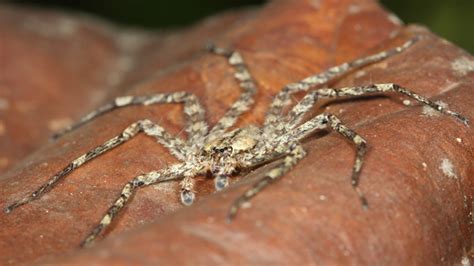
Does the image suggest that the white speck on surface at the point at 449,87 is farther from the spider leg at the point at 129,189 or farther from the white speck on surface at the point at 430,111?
the spider leg at the point at 129,189

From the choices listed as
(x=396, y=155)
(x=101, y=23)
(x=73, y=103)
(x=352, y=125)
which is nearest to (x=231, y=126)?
(x=352, y=125)

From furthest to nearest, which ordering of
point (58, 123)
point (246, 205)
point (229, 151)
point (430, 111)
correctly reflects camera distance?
1. point (58, 123)
2. point (229, 151)
3. point (430, 111)
4. point (246, 205)

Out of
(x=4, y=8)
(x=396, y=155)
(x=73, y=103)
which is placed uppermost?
(x=396, y=155)

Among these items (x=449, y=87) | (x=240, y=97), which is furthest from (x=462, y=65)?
(x=240, y=97)

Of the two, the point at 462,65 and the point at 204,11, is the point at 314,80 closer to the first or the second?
the point at 462,65

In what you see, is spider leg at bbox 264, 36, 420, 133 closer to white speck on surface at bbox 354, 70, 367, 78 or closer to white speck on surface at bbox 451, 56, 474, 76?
white speck on surface at bbox 354, 70, 367, 78

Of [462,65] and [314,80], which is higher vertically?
[462,65]

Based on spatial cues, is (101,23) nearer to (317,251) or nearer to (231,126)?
(231,126)
